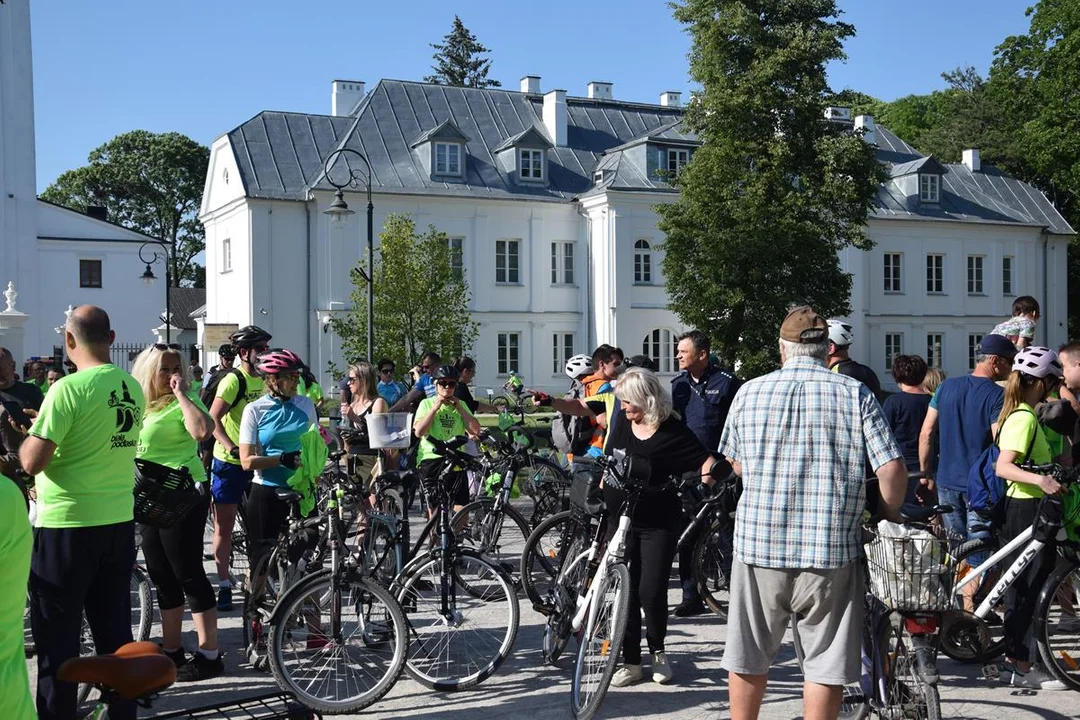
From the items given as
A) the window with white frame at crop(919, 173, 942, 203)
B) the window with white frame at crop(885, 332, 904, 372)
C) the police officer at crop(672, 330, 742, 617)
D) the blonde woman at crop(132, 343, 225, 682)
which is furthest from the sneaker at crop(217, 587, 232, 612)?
the window with white frame at crop(919, 173, 942, 203)

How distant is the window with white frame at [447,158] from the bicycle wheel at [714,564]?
118 ft

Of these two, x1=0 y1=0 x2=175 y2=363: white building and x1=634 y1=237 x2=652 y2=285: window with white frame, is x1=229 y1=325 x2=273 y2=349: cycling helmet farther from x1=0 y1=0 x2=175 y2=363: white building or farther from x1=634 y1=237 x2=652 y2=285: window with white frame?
x1=0 y1=0 x2=175 y2=363: white building

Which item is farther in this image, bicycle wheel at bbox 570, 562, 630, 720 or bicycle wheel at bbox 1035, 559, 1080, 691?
bicycle wheel at bbox 1035, 559, 1080, 691

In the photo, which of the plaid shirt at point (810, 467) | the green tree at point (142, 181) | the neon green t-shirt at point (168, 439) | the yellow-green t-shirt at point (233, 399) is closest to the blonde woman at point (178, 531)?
the neon green t-shirt at point (168, 439)

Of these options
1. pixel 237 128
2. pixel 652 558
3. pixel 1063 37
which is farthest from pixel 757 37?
pixel 652 558

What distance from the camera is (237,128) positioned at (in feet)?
140

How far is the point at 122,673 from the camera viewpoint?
11.7 feet

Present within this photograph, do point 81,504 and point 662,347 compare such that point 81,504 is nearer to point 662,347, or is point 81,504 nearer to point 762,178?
point 762,178

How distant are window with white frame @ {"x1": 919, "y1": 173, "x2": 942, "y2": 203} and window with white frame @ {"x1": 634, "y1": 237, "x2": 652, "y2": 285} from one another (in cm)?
1382

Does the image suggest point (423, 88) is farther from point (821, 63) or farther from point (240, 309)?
point (821, 63)

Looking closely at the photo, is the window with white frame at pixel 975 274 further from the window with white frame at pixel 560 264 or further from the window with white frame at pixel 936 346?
the window with white frame at pixel 560 264

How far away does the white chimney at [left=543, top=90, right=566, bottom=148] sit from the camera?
153 feet

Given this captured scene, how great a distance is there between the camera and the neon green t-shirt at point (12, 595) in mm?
2982

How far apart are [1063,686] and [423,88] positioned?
141ft
